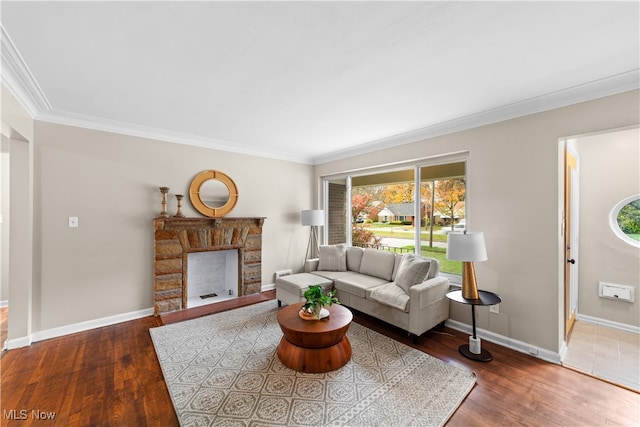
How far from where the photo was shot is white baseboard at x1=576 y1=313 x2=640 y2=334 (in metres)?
3.09

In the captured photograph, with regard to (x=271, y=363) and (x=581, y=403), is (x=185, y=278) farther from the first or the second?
(x=581, y=403)

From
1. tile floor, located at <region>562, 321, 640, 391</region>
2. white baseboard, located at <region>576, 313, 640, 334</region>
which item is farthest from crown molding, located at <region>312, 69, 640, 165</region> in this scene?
white baseboard, located at <region>576, 313, 640, 334</region>

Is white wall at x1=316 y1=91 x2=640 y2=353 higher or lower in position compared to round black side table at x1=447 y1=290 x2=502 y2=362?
higher

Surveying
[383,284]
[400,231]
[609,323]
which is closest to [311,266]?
[383,284]

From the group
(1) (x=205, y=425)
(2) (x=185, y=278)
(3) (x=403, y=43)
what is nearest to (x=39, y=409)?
(1) (x=205, y=425)

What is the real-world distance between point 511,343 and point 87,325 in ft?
15.9

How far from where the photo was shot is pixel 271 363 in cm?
245

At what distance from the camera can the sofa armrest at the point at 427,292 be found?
110 inches

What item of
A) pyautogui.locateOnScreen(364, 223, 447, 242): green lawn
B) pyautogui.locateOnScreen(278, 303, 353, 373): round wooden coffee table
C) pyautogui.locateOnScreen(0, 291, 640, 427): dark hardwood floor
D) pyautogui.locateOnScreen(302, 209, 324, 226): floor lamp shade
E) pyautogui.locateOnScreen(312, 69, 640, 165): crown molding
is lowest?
pyautogui.locateOnScreen(0, 291, 640, 427): dark hardwood floor

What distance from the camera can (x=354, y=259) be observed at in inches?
167

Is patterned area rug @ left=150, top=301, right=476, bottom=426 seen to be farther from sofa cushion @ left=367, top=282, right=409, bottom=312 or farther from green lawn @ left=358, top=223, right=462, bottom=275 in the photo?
green lawn @ left=358, top=223, right=462, bottom=275

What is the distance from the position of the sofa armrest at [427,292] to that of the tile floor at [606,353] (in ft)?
3.90

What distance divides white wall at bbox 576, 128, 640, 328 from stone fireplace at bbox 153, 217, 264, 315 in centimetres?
465

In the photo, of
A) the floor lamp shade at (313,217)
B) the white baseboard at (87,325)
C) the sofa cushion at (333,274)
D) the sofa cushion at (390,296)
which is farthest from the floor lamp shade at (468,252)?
the white baseboard at (87,325)
